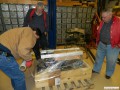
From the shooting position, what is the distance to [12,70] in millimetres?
1944

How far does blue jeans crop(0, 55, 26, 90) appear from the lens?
1.85 metres

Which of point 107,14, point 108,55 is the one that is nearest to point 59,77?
point 108,55

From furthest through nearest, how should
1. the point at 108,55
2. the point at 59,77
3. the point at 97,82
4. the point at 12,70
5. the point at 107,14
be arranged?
the point at 97,82
the point at 108,55
the point at 59,77
the point at 107,14
the point at 12,70

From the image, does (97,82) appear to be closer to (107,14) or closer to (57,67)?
(57,67)

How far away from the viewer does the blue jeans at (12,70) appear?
6.06ft

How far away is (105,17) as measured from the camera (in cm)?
240

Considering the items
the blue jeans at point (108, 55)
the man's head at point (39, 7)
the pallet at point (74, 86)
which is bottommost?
the pallet at point (74, 86)

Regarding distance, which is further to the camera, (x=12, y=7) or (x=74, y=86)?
(x=12, y=7)

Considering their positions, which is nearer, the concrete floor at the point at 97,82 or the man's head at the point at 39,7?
the concrete floor at the point at 97,82

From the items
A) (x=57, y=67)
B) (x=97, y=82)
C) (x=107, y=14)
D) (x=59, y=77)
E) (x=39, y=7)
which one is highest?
(x=39, y=7)

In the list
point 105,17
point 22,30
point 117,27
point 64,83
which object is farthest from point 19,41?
point 117,27

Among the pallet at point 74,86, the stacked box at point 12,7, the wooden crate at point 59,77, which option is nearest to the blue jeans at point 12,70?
the wooden crate at point 59,77

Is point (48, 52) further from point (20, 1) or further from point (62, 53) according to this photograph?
point (20, 1)

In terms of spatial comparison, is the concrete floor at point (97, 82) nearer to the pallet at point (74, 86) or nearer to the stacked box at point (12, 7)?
the pallet at point (74, 86)
